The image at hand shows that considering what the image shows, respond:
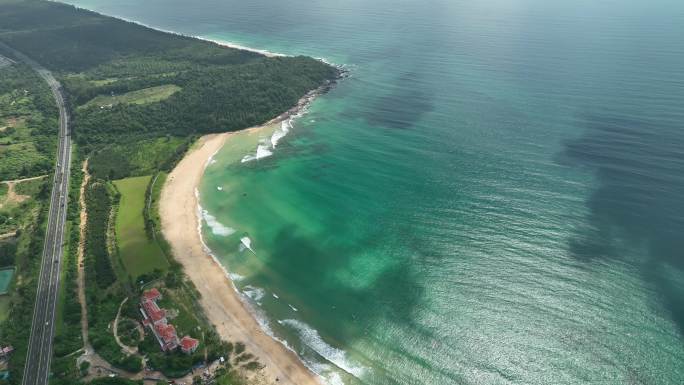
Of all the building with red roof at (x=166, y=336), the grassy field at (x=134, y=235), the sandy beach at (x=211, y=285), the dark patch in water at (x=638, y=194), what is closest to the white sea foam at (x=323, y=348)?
the sandy beach at (x=211, y=285)

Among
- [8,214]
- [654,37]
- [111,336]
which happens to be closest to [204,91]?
[8,214]

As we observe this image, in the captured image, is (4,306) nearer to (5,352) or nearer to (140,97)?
(5,352)

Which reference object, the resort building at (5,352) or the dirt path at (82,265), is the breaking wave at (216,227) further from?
the resort building at (5,352)

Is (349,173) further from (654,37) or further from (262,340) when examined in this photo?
(654,37)

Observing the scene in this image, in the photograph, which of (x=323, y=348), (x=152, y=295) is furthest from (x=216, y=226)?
(x=323, y=348)

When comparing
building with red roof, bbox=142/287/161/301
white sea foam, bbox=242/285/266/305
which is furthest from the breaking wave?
building with red roof, bbox=142/287/161/301

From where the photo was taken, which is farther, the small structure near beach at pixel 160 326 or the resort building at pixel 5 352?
the resort building at pixel 5 352

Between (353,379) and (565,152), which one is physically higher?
(565,152)
